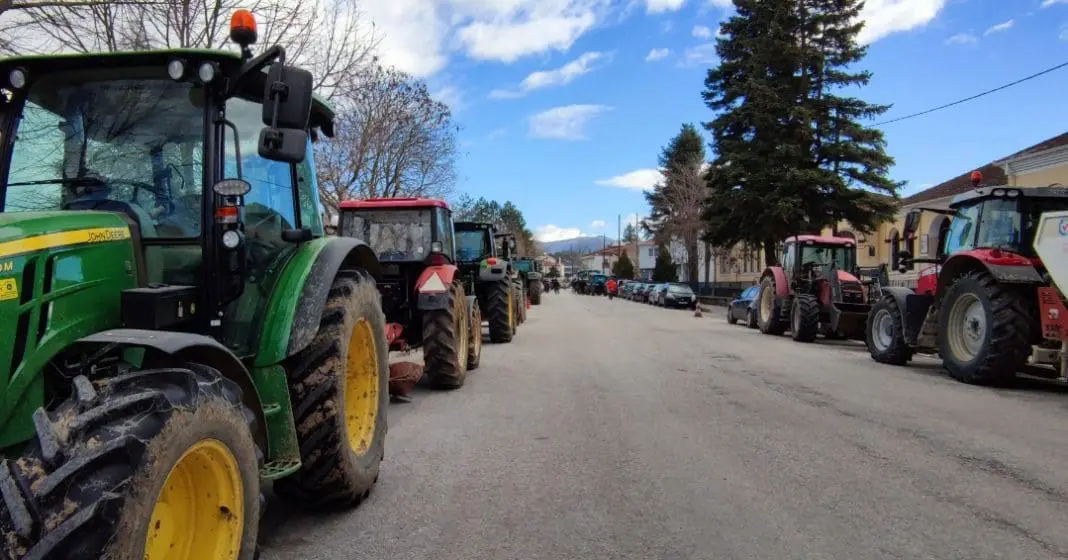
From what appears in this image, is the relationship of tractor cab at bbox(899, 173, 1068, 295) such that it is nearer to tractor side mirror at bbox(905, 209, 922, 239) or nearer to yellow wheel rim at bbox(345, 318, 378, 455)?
tractor side mirror at bbox(905, 209, 922, 239)

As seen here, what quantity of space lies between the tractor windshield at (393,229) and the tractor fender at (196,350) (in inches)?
280

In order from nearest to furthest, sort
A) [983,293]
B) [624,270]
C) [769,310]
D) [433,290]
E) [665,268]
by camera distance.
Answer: [433,290] < [983,293] < [769,310] < [665,268] < [624,270]

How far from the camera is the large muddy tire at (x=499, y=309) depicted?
14523 millimetres

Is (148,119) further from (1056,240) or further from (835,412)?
(1056,240)

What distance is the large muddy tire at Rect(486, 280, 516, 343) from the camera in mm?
14523

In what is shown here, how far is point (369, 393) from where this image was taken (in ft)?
16.1

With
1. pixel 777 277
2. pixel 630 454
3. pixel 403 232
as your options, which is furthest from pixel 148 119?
pixel 777 277

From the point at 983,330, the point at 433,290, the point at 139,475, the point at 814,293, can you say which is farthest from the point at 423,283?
the point at 814,293

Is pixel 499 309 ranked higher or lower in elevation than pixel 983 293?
lower

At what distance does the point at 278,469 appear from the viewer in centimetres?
344

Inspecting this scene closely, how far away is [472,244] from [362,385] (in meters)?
10.9

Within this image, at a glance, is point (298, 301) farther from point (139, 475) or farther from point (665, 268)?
point (665, 268)

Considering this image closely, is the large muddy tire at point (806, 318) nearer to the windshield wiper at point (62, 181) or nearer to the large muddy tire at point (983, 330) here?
the large muddy tire at point (983, 330)

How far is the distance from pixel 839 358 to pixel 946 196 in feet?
81.4
